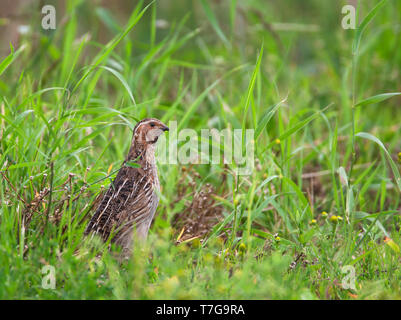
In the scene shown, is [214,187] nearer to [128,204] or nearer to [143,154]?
[143,154]

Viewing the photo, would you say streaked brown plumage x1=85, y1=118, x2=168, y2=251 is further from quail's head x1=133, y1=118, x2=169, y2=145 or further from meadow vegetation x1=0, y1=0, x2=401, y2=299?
meadow vegetation x1=0, y1=0, x2=401, y2=299

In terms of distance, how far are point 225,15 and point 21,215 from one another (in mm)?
6357

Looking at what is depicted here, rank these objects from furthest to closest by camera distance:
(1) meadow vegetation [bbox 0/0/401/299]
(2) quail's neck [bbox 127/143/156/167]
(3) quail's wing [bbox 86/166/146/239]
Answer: (2) quail's neck [bbox 127/143/156/167], (3) quail's wing [bbox 86/166/146/239], (1) meadow vegetation [bbox 0/0/401/299]

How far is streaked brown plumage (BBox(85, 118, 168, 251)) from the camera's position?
13.7ft

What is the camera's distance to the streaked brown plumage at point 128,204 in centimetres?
417

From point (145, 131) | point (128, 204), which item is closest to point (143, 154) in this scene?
point (145, 131)

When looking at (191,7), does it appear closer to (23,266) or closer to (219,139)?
(219,139)

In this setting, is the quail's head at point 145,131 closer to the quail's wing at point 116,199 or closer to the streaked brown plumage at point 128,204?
the streaked brown plumage at point 128,204

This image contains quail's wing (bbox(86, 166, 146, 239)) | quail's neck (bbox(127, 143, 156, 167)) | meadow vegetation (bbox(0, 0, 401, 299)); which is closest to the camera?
meadow vegetation (bbox(0, 0, 401, 299))

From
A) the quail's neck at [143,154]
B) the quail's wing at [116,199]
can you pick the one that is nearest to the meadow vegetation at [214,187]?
the quail's wing at [116,199]

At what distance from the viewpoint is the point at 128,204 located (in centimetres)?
425

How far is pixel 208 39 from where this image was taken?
907cm

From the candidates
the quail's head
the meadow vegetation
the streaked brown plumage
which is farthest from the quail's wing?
the quail's head

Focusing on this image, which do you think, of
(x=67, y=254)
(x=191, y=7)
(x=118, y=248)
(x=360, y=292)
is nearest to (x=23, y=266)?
(x=67, y=254)
